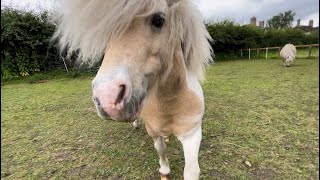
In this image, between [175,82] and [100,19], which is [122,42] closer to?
[100,19]

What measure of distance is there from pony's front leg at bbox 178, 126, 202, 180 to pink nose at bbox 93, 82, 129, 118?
0.89m

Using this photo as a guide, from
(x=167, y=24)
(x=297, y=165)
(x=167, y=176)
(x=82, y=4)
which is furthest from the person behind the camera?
(x=297, y=165)

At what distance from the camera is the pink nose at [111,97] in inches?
39.6

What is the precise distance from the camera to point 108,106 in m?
1.03

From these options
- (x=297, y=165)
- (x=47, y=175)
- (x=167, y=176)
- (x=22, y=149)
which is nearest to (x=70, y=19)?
(x=167, y=176)

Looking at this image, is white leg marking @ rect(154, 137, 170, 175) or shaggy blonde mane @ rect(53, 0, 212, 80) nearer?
shaggy blonde mane @ rect(53, 0, 212, 80)

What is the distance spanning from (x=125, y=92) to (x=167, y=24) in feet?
1.65

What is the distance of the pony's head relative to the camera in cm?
104

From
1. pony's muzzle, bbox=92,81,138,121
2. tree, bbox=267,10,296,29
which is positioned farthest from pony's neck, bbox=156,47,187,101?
tree, bbox=267,10,296,29

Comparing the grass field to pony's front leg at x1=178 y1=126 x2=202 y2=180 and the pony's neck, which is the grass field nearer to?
pony's front leg at x1=178 y1=126 x2=202 y2=180

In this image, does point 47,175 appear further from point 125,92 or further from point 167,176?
point 125,92

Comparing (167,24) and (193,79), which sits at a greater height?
(167,24)

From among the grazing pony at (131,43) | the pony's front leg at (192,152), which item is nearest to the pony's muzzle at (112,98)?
the grazing pony at (131,43)

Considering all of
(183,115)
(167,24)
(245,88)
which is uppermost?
(167,24)
